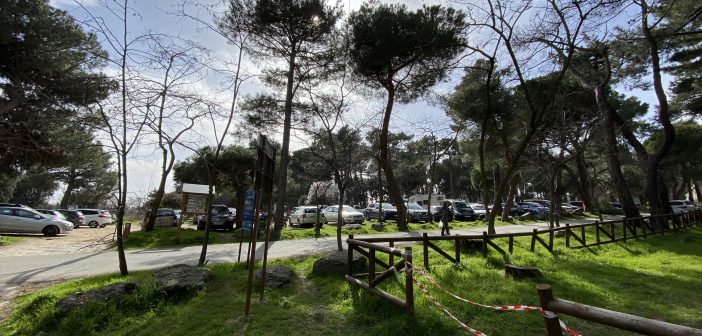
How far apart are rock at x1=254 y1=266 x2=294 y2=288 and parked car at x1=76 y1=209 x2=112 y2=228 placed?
28.3 metres

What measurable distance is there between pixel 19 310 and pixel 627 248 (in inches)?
602

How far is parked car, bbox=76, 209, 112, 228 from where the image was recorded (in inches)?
1106

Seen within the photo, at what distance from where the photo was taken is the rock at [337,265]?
23.6 feet

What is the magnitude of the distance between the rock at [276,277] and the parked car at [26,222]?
55.1 feet

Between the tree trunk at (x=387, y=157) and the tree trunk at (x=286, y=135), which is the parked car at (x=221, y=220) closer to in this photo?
the tree trunk at (x=286, y=135)

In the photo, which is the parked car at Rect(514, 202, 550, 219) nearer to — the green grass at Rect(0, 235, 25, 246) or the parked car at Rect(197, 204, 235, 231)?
the parked car at Rect(197, 204, 235, 231)

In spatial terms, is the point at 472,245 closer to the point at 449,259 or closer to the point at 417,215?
the point at 449,259

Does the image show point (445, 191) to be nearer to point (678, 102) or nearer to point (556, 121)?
point (678, 102)

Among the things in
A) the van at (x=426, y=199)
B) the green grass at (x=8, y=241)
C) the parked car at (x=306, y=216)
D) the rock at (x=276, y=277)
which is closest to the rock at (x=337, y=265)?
the rock at (x=276, y=277)

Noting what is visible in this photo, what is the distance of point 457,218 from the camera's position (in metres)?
27.4

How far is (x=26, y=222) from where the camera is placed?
1686 cm

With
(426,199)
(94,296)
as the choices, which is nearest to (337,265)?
(94,296)

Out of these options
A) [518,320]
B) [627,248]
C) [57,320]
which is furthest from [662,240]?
[57,320]

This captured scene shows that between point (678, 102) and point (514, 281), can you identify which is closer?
point (514, 281)
